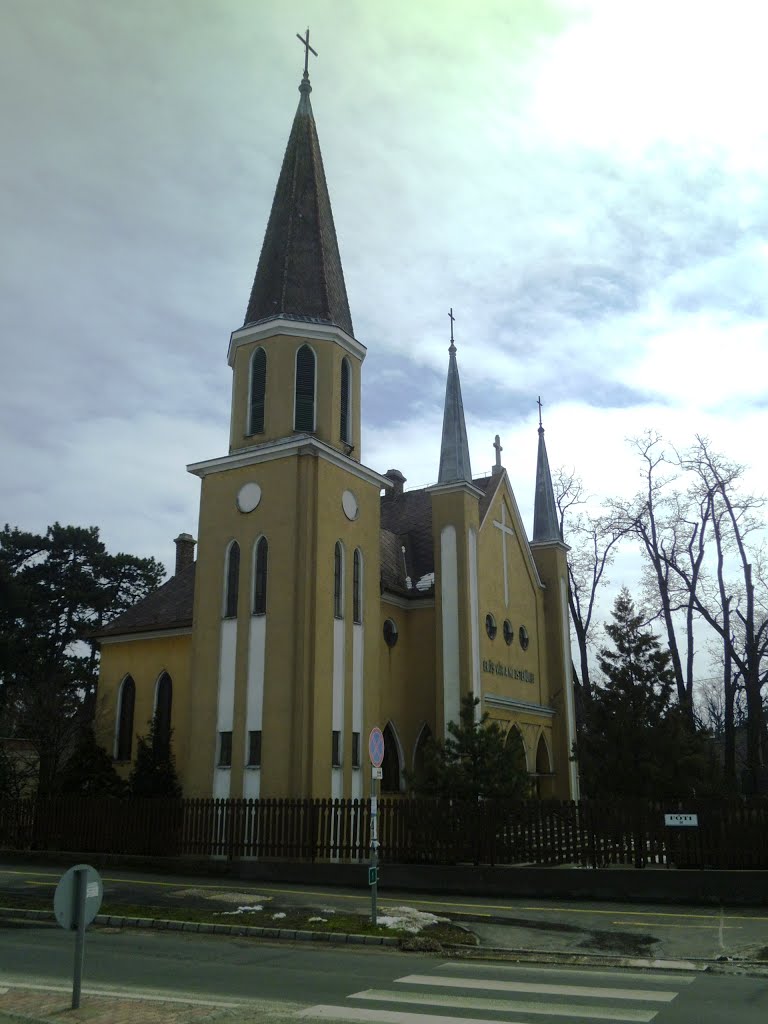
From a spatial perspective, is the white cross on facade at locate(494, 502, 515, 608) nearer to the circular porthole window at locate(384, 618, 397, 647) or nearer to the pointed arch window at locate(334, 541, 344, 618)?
the circular porthole window at locate(384, 618, 397, 647)

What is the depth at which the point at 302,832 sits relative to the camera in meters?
20.9

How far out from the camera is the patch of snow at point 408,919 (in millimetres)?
13359

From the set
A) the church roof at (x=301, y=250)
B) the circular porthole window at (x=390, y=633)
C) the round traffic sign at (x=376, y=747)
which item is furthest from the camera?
the circular porthole window at (x=390, y=633)

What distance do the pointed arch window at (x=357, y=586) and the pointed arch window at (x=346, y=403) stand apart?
3.47 metres

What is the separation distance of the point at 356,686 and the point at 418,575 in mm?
6860

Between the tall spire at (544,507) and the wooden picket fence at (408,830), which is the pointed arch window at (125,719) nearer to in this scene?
the wooden picket fence at (408,830)

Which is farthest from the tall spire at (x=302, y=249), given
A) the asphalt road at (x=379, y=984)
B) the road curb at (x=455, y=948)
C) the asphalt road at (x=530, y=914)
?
the asphalt road at (x=379, y=984)

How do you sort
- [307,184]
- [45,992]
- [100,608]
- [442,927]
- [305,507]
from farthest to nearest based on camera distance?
[100,608]
[307,184]
[305,507]
[442,927]
[45,992]

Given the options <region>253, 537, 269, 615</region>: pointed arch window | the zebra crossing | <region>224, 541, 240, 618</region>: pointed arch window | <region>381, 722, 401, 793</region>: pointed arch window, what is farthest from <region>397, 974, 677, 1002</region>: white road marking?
<region>381, 722, 401, 793</region>: pointed arch window

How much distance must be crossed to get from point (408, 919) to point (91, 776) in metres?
15.3

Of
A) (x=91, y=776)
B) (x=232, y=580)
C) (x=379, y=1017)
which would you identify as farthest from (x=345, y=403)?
(x=379, y=1017)

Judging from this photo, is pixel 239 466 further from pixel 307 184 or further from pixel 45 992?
pixel 45 992

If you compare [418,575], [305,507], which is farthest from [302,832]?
[418,575]

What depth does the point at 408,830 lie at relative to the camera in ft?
64.6
